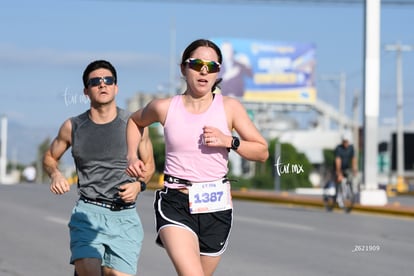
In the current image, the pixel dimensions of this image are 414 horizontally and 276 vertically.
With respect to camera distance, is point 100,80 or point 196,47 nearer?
point 196,47

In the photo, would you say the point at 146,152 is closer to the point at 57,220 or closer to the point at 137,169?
the point at 137,169

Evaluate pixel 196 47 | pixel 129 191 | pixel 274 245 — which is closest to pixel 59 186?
pixel 129 191

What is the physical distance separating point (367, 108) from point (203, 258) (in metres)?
21.1

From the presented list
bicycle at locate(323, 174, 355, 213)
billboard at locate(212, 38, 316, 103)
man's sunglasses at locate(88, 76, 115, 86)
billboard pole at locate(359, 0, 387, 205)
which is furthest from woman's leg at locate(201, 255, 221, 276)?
billboard at locate(212, 38, 316, 103)

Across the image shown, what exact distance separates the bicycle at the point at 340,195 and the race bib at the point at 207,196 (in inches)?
687

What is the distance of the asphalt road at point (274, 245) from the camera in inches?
490

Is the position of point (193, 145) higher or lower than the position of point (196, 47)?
lower

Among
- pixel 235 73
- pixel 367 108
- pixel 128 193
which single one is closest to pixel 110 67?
pixel 128 193

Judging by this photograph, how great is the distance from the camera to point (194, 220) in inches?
261

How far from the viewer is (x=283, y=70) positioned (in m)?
87.6

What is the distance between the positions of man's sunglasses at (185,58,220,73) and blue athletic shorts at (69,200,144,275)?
1416mm

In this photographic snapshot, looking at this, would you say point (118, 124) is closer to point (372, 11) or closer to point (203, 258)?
point (203, 258)

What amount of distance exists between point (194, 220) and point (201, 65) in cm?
90

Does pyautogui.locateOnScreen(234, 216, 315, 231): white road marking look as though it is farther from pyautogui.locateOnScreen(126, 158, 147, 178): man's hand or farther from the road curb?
pyautogui.locateOnScreen(126, 158, 147, 178): man's hand
